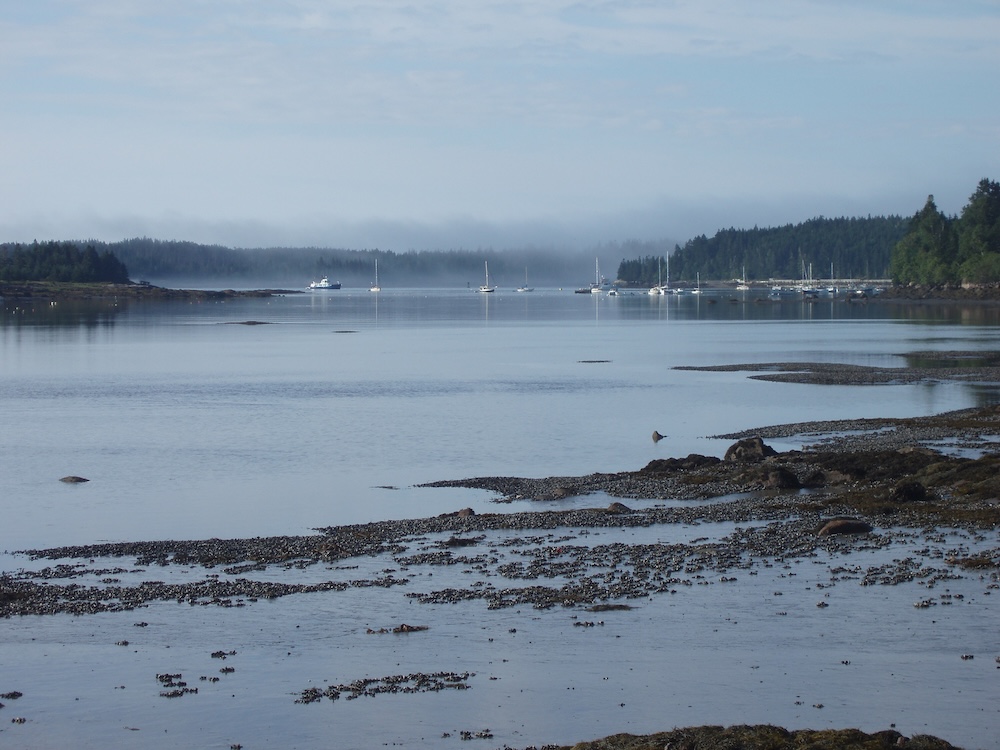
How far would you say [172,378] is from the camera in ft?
219

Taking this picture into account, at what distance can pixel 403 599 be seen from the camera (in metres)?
19.5

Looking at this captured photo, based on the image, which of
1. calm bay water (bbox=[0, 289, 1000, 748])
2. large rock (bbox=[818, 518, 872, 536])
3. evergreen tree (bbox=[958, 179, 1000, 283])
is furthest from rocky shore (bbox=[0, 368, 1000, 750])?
evergreen tree (bbox=[958, 179, 1000, 283])

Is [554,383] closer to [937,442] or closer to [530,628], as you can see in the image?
[937,442]

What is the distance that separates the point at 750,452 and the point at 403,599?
1472cm

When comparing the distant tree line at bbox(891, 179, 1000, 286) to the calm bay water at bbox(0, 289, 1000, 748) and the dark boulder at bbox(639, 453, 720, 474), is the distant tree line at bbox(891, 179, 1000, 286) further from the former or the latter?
the dark boulder at bbox(639, 453, 720, 474)

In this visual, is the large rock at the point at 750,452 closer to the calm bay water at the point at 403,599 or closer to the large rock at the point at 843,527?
the calm bay water at the point at 403,599

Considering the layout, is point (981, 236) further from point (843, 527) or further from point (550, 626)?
point (550, 626)

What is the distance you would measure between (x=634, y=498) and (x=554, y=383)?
33165 mm

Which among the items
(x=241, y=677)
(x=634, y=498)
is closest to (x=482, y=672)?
(x=241, y=677)

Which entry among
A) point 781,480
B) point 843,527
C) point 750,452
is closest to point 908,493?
point 781,480

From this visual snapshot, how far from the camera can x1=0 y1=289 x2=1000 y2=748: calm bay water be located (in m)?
14.5

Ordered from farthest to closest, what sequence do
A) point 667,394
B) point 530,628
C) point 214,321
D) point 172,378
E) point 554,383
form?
point 214,321
point 172,378
point 554,383
point 667,394
point 530,628

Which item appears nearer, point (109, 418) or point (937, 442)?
point (937, 442)

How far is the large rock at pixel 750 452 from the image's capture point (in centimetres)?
3180
